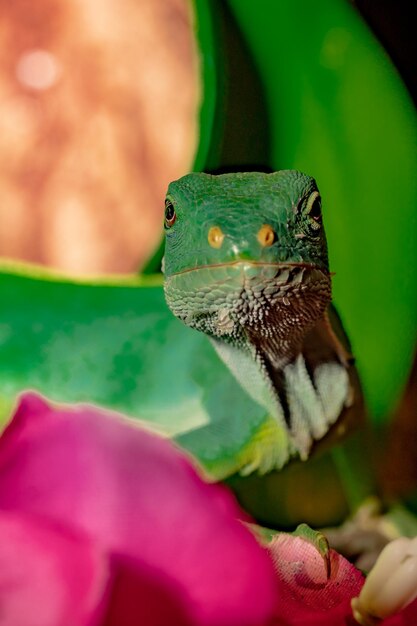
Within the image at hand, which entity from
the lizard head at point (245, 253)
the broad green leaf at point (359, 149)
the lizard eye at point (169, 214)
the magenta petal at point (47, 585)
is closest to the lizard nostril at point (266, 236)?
the lizard head at point (245, 253)

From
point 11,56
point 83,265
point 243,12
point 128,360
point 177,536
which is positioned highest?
point 243,12

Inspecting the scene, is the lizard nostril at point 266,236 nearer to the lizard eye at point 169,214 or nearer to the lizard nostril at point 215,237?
the lizard nostril at point 215,237

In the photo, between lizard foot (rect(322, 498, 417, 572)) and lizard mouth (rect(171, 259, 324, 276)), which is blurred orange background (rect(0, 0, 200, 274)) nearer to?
lizard mouth (rect(171, 259, 324, 276))

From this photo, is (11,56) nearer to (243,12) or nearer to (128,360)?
(243,12)

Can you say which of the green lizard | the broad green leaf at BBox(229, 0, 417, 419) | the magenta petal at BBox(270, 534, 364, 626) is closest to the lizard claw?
the magenta petal at BBox(270, 534, 364, 626)

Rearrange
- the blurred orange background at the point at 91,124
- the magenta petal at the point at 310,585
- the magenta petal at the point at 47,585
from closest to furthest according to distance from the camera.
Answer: the magenta petal at the point at 47,585 < the magenta petal at the point at 310,585 < the blurred orange background at the point at 91,124

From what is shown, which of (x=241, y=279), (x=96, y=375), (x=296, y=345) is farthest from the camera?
(x=96, y=375)

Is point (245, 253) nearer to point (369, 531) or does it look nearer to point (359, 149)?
point (359, 149)

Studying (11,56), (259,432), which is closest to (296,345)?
(259,432)
